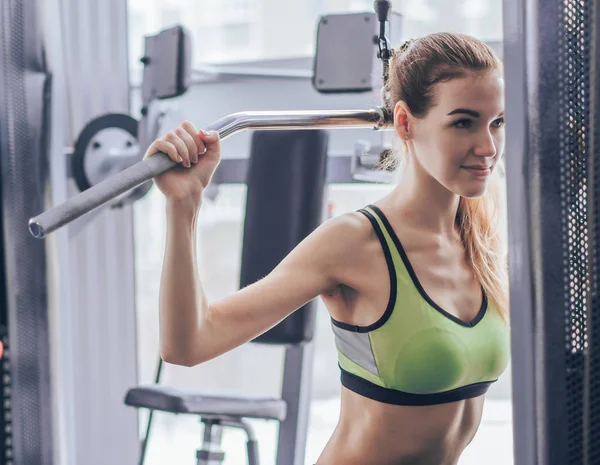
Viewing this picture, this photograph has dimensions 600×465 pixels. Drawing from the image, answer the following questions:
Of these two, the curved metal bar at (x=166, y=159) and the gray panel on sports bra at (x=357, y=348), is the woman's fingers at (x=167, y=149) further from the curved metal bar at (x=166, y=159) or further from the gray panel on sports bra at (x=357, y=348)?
the gray panel on sports bra at (x=357, y=348)

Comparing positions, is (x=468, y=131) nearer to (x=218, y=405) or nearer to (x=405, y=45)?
(x=405, y=45)

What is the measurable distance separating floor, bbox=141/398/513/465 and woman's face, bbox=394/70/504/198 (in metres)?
1.44

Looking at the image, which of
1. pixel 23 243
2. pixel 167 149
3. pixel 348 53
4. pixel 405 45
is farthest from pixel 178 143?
pixel 23 243

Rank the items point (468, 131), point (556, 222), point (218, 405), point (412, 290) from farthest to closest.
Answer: point (218, 405) < point (412, 290) < point (468, 131) < point (556, 222)

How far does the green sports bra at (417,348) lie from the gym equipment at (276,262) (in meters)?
0.66

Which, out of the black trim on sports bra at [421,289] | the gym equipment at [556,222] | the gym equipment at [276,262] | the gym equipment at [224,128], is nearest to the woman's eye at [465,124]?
the gym equipment at [224,128]

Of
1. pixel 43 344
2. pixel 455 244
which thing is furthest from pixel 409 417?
pixel 43 344

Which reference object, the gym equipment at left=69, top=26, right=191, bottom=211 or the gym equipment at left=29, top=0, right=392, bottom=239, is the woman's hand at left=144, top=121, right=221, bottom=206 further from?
the gym equipment at left=69, top=26, right=191, bottom=211

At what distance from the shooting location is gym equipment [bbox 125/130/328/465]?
6.29 feet

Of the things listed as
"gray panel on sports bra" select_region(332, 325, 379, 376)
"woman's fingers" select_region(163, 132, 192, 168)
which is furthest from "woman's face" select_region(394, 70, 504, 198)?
"woman's fingers" select_region(163, 132, 192, 168)

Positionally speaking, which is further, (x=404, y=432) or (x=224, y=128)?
(x=404, y=432)

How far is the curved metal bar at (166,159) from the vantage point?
0.83 m

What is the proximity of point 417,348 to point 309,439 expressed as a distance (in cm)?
178

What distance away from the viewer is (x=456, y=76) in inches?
47.9
